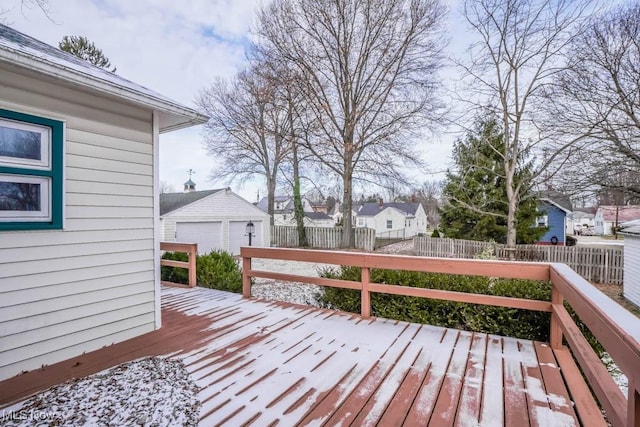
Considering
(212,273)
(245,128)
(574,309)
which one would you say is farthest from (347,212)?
(574,309)

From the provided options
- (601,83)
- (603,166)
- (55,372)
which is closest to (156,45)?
(55,372)

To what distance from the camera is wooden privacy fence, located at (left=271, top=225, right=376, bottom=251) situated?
16.5m

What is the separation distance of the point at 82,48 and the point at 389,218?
90.7 feet

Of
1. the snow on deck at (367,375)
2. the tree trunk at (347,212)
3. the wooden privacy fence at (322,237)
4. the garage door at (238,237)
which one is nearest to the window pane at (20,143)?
the snow on deck at (367,375)

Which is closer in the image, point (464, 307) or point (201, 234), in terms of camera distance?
point (464, 307)

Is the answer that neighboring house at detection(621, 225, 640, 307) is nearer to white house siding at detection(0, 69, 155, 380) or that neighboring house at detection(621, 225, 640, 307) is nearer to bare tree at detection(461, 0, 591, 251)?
bare tree at detection(461, 0, 591, 251)

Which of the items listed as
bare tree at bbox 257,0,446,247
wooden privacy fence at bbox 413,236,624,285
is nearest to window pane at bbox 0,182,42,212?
wooden privacy fence at bbox 413,236,624,285

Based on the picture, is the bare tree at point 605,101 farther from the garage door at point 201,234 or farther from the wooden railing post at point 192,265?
the garage door at point 201,234

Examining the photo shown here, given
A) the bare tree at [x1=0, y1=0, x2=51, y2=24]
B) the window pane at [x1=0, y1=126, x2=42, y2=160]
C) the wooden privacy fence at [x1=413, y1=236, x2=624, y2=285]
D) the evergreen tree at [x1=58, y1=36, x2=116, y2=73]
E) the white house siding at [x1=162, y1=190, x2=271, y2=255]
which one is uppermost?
the evergreen tree at [x1=58, y1=36, x2=116, y2=73]

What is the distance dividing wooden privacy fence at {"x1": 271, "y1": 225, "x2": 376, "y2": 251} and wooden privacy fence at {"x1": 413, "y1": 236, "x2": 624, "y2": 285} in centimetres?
419

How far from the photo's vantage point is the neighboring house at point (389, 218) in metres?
32.8

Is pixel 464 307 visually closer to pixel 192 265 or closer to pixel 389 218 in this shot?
pixel 192 265

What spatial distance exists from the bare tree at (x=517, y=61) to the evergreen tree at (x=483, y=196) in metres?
1.49

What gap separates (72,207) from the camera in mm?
2840
